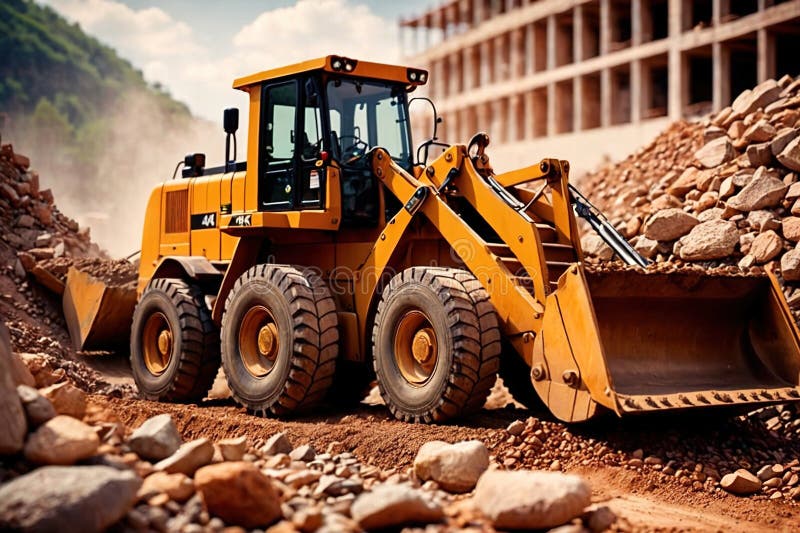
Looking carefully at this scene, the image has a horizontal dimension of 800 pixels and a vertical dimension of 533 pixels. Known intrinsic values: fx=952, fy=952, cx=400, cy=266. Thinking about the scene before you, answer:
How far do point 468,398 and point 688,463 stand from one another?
1.71 meters

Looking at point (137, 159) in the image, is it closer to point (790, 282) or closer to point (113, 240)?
point (113, 240)

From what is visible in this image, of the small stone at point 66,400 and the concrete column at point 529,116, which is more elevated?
the concrete column at point 529,116

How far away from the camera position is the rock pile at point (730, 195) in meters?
10.6

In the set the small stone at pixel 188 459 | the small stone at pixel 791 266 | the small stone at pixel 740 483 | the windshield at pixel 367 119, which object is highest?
the windshield at pixel 367 119

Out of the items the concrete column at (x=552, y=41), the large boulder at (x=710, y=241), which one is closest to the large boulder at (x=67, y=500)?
the large boulder at (x=710, y=241)

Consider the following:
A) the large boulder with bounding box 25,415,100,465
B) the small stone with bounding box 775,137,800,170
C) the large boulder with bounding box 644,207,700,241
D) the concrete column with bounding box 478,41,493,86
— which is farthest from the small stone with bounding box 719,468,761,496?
the concrete column with bounding box 478,41,493,86

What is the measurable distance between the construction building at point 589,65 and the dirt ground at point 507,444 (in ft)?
76.2

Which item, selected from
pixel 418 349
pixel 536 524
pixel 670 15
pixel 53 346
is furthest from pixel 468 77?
pixel 536 524

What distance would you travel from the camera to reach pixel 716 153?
12500mm

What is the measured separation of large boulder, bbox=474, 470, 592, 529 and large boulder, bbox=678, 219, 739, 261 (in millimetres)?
6147

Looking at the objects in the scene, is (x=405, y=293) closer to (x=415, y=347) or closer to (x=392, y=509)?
(x=415, y=347)

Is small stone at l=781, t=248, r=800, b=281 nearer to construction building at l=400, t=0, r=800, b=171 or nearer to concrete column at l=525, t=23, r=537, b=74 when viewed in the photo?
construction building at l=400, t=0, r=800, b=171

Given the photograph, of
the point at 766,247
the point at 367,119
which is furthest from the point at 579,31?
the point at 367,119

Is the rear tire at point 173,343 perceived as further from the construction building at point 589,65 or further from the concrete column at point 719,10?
the concrete column at point 719,10
